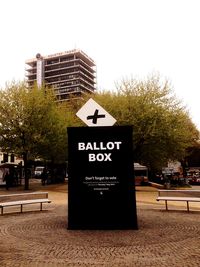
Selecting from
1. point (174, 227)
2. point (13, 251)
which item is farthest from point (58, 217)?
point (13, 251)

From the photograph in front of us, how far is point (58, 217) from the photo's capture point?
496 inches

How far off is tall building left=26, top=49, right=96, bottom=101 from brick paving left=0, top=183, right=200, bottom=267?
355 ft

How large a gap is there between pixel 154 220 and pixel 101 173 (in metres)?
2.85

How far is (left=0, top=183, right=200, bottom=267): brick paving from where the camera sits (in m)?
6.80

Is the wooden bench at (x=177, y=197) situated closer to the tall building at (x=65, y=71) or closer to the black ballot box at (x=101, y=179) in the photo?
the black ballot box at (x=101, y=179)

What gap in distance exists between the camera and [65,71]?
122 m

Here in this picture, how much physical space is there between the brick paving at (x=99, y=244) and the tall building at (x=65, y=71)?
108231 millimetres

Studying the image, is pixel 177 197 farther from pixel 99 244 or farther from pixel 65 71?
pixel 65 71

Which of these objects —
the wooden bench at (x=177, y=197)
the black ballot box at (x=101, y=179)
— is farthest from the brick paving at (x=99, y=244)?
the wooden bench at (x=177, y=197)

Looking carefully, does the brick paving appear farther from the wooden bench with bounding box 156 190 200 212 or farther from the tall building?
the tall building

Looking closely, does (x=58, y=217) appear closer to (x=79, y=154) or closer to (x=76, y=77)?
(x=79, y=154)

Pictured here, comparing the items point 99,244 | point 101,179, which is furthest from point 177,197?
point 99,244

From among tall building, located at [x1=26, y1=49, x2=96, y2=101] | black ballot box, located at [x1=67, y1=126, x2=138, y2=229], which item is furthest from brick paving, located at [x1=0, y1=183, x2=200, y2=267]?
tall building, located at [x1=26, y1=49, x2=96, y2=101]

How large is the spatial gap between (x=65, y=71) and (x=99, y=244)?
117 metres
